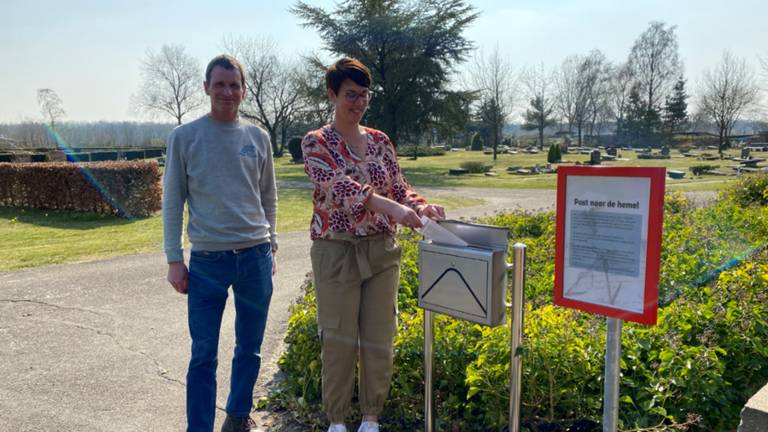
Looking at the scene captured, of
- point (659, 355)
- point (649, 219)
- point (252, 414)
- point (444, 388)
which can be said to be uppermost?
point (649, 219)

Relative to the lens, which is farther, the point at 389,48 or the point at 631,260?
the point at 389,48

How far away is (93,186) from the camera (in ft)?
41.6

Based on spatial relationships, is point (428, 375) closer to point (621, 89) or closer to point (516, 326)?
point (516, 326)

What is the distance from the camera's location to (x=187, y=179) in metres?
2.82

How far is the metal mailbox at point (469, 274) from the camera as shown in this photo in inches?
91.0

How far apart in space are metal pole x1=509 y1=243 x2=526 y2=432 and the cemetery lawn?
741 centimetres

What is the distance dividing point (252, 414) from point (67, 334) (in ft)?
7.74

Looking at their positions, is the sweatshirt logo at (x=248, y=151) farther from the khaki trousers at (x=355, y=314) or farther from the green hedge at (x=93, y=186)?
the green hedge at (x=93, y=186)

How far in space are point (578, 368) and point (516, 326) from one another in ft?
2.15

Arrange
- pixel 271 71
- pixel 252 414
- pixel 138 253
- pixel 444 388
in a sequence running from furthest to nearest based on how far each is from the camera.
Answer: pixel 271 71
pixel 138 253
pixel 252 414
pixel 444 388

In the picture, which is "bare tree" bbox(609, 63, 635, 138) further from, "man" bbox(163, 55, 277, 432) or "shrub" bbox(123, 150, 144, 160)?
"man" bbox(163, 55, 277, 432)

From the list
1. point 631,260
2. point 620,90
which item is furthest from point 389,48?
point 620,90

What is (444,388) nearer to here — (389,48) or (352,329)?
(352,329)

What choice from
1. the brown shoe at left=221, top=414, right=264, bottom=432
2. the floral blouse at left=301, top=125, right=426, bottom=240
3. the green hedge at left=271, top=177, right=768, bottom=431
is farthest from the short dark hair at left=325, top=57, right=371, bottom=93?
the brown shoe at left=221, top=414, right=264, bottom=432
